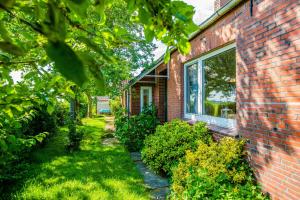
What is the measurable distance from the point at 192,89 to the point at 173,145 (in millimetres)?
1925

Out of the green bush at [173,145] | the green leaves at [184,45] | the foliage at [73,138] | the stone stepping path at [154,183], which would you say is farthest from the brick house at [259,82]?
the foliage at [73,138]

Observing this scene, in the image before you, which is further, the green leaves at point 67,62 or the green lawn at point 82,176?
the green lawn at point 82,176

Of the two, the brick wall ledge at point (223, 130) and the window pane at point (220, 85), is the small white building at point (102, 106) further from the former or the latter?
the brick wall ledge at point (223, 130)

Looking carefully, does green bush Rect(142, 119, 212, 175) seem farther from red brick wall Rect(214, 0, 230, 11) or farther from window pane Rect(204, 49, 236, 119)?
red brick wall Rect(214, 0, 230, 11)

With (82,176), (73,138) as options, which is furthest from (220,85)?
(73,138)

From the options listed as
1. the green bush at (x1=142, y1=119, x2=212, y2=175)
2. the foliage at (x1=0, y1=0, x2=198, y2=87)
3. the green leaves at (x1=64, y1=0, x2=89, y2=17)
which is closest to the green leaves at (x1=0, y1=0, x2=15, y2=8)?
the foliage at (x1=0, y1=0, x2=198, y2=87)

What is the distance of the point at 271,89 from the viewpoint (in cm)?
297

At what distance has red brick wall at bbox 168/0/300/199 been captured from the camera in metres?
2.60

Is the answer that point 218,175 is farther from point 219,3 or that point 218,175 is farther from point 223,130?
point 219,3

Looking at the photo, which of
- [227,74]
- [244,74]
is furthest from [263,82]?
[227,74]

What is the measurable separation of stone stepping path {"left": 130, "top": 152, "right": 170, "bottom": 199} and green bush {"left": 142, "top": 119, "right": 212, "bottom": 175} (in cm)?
22

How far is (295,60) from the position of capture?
2572mm

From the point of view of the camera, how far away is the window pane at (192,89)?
5.88m

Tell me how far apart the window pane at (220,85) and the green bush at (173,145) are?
55 centimetres
